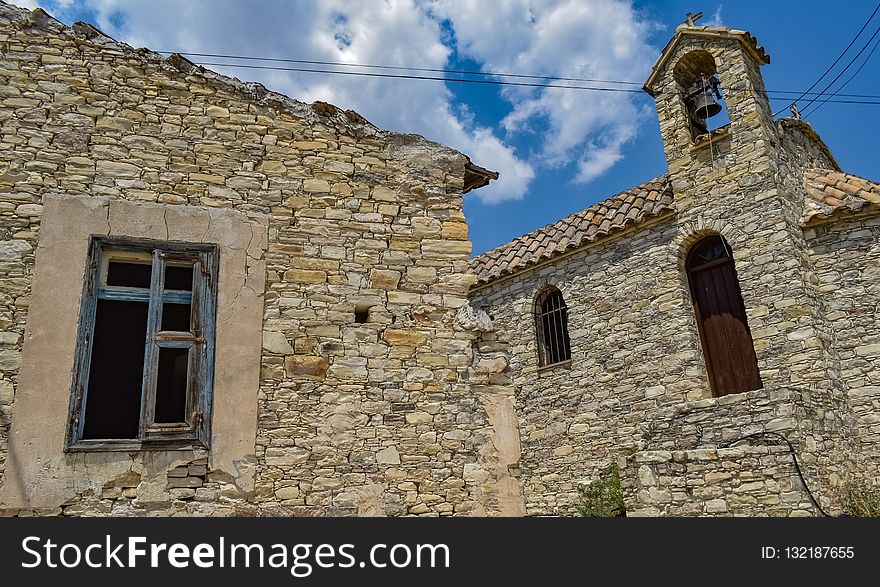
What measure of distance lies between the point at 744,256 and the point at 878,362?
2.38m

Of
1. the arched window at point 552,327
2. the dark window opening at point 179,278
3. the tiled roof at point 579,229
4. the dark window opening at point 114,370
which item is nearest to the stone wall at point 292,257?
the dark window opening at point 179,278

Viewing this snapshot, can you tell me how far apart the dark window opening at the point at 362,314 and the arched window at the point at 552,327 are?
781 centimetres

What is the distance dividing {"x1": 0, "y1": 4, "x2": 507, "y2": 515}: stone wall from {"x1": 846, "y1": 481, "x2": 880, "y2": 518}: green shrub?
6.07 m

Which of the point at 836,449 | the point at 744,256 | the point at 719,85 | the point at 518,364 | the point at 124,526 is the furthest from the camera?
the point at 518,364

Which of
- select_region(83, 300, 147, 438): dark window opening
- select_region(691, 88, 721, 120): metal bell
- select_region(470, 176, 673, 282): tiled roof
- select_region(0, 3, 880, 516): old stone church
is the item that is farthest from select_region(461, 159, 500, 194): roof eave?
select_region(691, 88, 721, 120): metal bell

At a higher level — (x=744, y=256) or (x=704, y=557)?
(x=744, y=256)

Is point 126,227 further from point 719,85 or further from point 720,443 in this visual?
point 719,85

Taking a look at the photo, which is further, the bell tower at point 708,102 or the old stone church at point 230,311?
the bell tower at point 708,102

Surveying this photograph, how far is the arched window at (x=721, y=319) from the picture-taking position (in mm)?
10422

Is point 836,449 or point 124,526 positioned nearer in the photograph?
point 124,526

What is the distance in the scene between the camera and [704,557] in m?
4.35

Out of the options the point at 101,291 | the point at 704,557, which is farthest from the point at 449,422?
the point at 101,291

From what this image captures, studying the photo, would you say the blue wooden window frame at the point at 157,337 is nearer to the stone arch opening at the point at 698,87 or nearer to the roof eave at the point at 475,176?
the roof eave at the point at 475,176

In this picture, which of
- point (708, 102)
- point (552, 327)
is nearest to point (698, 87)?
point (708, 102)
